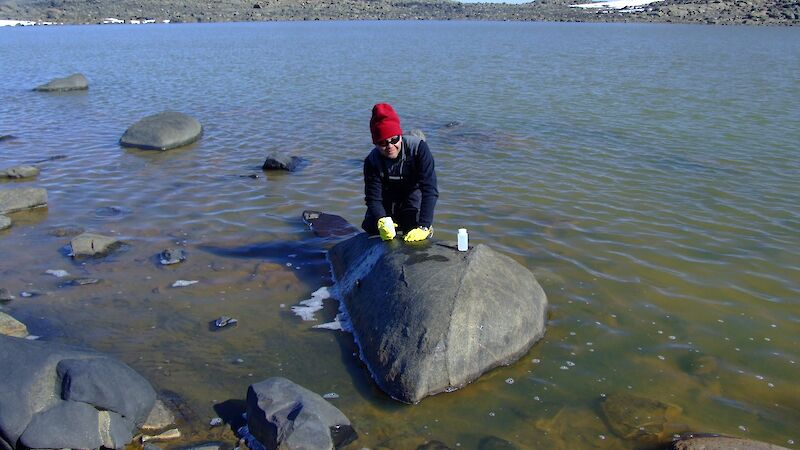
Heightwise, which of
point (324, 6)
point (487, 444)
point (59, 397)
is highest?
point (324, 6)

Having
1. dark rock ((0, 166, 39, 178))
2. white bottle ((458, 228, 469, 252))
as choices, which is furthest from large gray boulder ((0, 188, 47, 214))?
white bottle ((458, 228, 469, 252))

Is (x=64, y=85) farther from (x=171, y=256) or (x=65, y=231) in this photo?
(x=171, y=256)

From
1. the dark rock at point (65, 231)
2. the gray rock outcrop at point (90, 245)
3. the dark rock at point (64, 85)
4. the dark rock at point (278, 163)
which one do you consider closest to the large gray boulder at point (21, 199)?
the dark rock at point (65, 231)

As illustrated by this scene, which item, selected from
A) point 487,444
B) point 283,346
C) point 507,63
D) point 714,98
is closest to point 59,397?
point 283,346

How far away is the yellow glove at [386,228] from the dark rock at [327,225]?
2654mm

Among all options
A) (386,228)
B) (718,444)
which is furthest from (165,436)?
(718,444)

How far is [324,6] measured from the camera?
12850 centimetres

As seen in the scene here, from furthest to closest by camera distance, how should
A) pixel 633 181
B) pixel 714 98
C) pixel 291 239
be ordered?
pixel 714 98 < pixel 633 181 < pixel 291 239

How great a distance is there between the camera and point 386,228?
8.04m

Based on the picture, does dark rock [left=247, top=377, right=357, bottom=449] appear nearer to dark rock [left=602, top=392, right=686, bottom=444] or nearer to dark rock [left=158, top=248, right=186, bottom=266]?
dark rock [left=602, top=392, right=686, bottom=444]

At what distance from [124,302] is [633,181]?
9.87 m

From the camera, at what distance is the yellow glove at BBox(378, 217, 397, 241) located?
8032 mm

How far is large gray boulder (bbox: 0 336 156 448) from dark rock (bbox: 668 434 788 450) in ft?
15.5

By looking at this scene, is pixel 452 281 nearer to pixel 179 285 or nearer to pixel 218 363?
pixel 218 363
